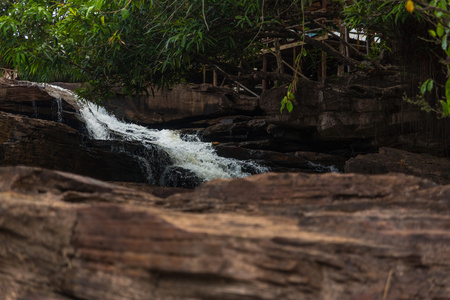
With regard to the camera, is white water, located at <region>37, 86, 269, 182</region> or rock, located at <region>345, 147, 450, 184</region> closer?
rock, located at <region>345, 147, 450, 184</region>

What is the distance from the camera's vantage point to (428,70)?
6.77 metres

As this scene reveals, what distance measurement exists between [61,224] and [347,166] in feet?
17.8

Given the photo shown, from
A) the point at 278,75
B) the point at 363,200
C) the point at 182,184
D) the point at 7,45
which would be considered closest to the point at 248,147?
the point at 182,184

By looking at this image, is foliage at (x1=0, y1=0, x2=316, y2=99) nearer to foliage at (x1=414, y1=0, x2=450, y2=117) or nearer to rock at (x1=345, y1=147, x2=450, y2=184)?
rock at (x1=345, y1=147, x2=450, y2=184)

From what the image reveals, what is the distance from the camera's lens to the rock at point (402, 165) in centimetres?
614

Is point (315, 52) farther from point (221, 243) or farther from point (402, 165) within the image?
point (221, 243)

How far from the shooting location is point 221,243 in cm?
177

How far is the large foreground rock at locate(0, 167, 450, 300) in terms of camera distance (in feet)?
5.81

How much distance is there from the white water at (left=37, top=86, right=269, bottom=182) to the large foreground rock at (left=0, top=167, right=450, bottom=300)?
248 inches

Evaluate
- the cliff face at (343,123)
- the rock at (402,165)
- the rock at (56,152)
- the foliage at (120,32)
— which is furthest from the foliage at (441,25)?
the rock at (56,152)

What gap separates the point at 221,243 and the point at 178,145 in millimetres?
9755

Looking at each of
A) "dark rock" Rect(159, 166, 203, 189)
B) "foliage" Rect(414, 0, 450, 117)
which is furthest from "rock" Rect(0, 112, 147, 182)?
"foliage" Rect(414, 0, 450, 117)

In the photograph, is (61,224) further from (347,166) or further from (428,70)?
(428,70)

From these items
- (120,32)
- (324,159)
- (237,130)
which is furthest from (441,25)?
(237,130)
